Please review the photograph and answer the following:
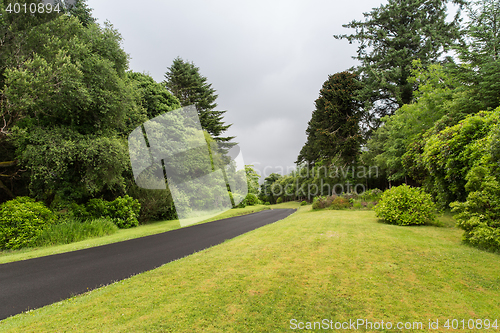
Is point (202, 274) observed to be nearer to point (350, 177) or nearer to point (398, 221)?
→ point (398, 221)

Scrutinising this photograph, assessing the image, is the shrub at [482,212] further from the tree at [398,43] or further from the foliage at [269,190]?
the foliage at [269,190]

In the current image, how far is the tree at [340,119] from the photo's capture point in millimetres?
21812

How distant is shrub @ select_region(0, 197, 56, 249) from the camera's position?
848 centimetres

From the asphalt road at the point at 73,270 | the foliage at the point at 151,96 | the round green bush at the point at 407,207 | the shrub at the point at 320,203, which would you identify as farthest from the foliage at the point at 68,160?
the shrub at the point at 320,203

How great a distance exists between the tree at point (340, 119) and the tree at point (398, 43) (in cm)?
150

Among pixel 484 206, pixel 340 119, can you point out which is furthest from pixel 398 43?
pixel 484 206

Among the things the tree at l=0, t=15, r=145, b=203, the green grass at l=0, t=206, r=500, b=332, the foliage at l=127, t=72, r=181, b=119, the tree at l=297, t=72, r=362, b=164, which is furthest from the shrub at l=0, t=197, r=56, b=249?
the tree at l=297, t=72, r=362, b=164

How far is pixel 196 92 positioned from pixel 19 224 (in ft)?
104

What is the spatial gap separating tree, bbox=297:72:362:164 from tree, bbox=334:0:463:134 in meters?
1.50

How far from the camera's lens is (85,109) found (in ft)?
38.3

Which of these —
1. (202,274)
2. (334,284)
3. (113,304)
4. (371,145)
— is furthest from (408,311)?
(371,145)

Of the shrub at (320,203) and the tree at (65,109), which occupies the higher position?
the tree at (65,109)

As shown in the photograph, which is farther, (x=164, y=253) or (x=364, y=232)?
(x=364, y=232)

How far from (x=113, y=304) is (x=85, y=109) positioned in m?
11.3
